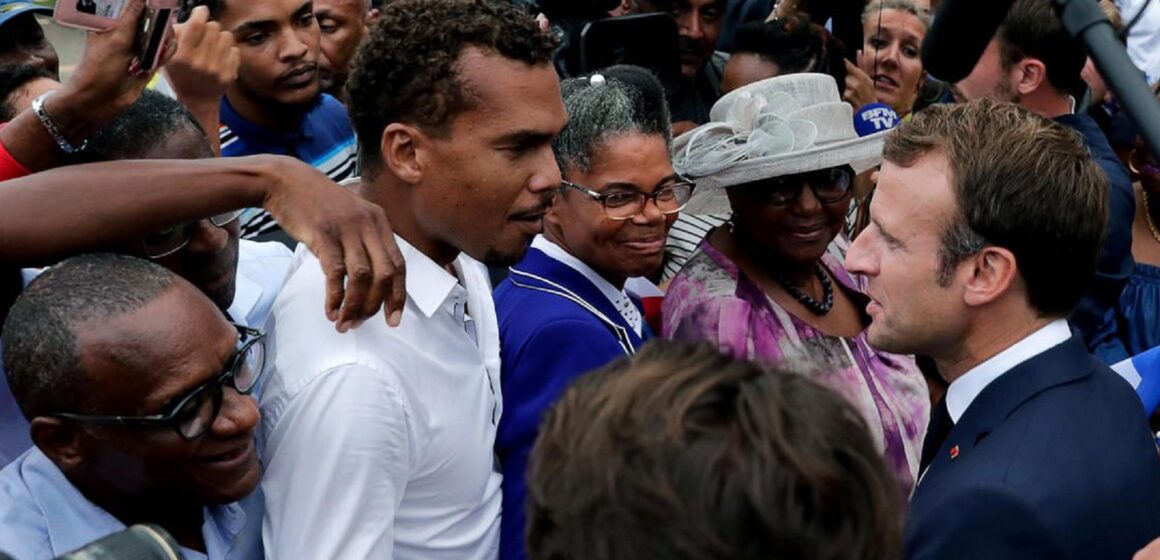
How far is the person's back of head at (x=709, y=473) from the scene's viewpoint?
117 cm

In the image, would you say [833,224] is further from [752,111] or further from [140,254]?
[140,254]

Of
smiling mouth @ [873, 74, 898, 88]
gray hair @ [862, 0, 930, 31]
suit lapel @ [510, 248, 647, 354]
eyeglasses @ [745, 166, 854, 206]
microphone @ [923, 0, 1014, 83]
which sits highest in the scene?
microphone @ [923, 0, 1014, 83]

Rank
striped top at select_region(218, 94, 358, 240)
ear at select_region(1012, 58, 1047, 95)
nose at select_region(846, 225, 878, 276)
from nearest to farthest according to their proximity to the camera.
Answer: nose at select_region(846, 225, 878, 276) < striped top at select_region(218, 94, 358, 240) < ear at select_region(1012, 58, 1047, 95)

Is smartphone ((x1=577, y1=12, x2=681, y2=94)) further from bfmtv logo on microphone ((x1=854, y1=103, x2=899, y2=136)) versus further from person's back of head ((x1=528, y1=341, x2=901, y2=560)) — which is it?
person's back of head ((x1=528, y1=341, x2=901, y2=560))

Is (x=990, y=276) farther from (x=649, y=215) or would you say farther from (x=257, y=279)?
(x=257, y=279)

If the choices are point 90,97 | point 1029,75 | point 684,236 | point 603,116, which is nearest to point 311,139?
point 684,236

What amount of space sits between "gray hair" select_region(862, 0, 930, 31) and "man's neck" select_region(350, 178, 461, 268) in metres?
3.95

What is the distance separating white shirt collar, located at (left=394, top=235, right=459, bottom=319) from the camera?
2.42m

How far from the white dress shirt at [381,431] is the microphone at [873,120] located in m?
2.08

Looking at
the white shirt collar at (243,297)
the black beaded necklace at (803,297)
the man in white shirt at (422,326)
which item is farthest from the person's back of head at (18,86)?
the black beaded necklace at (803,297)

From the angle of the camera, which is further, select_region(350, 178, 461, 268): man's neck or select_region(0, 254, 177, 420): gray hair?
select_region(350, 178, 461, 268): man's neck

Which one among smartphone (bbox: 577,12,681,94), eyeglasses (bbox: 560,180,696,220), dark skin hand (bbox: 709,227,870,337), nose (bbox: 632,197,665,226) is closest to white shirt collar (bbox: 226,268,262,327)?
eyeglasses (bbox: 560,180,696,220)

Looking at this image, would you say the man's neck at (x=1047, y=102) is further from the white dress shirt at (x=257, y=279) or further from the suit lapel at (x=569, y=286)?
the white dress shirt at (x=257, y=279)

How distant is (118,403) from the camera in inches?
83.1
